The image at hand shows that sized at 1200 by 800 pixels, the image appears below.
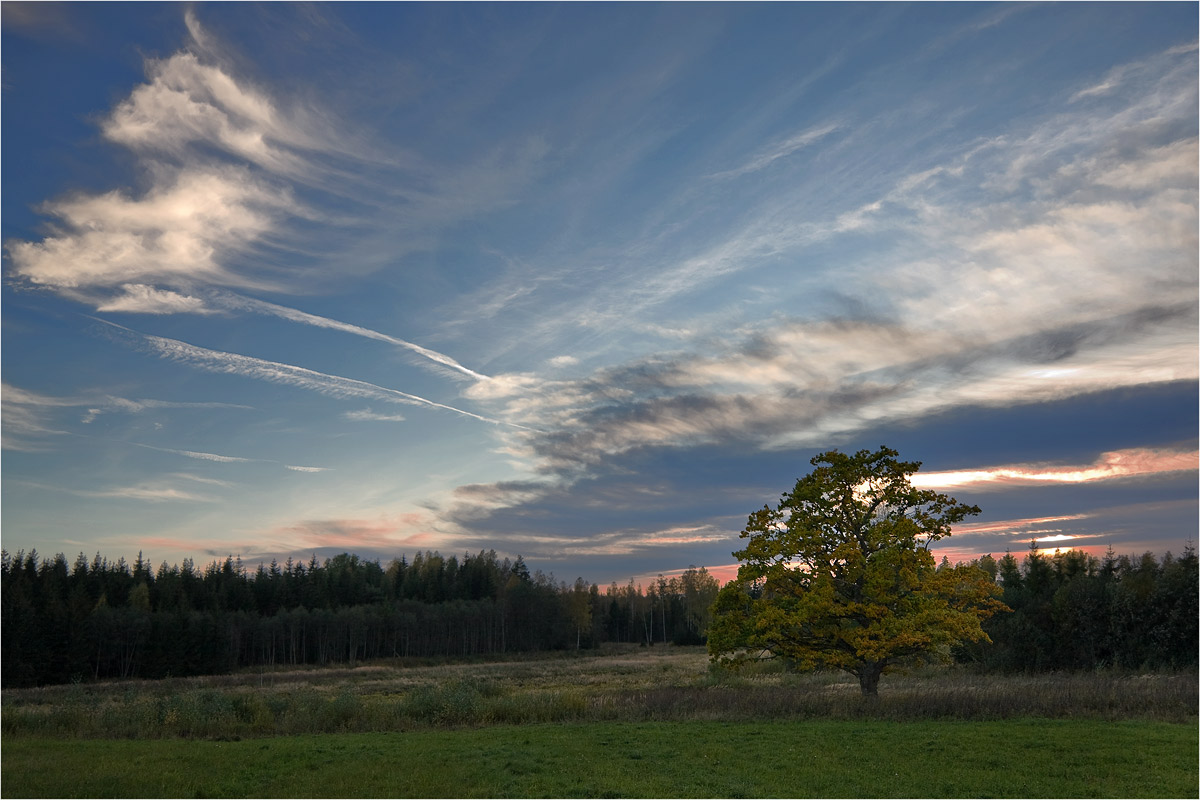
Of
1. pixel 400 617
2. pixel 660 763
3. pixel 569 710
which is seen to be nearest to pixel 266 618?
pixel 400 617

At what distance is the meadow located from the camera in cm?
1608

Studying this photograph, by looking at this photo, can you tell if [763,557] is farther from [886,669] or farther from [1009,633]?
[1009,633]

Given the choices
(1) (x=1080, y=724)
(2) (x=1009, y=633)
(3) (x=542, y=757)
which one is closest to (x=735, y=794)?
(3) (x=542, y=757)

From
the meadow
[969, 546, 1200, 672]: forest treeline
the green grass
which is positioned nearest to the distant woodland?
[969, 546, 1200, 672]: forest treeline

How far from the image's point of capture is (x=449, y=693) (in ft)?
90.7

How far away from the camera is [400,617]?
365 ft

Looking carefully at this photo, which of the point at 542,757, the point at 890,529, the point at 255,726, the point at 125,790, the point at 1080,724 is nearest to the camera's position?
the point at 125,790

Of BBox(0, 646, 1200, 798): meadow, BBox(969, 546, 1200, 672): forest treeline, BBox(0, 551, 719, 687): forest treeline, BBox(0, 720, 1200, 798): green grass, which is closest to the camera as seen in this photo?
BBox(0, 720, 1200, 798): green grass

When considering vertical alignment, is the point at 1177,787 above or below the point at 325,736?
above

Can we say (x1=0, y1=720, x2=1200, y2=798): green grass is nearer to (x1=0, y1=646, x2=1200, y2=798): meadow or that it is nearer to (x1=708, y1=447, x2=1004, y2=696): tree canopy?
(x1=0, y1=646, x2=1200, y2=798): meadow

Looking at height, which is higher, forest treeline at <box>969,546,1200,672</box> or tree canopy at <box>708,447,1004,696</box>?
tree canopy at <box>708,447,1004,696</box>

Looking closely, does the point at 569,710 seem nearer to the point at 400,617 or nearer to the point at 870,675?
the point at 870,675

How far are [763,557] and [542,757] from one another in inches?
527

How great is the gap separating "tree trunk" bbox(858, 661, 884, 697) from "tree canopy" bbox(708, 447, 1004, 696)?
0.05 meters
